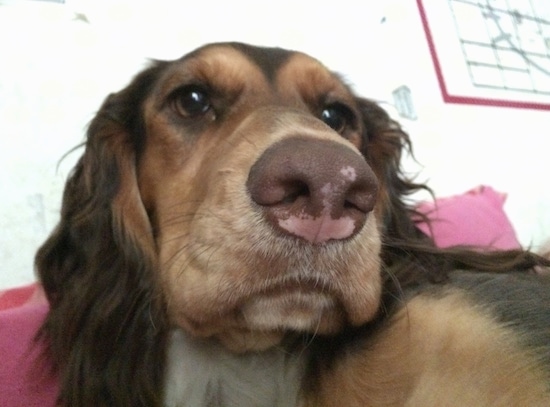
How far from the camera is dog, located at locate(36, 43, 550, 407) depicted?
0.73 m

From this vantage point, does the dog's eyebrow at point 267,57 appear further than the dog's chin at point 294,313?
Yes

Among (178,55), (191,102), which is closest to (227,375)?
(191,102)

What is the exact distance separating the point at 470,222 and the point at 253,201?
1.13 m

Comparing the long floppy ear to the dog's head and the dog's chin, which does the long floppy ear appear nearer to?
the dog's head

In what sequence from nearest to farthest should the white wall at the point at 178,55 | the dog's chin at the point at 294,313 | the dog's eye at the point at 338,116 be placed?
the dog's chin at the point at 294,313, the dog's eye at the point at 338,116, the white wall at the point at 178,55

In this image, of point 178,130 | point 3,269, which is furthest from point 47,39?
point 178,130

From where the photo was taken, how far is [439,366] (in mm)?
799

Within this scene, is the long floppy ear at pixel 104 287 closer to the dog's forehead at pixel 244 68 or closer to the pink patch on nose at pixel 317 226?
the dog's forehead at pixel 244 68

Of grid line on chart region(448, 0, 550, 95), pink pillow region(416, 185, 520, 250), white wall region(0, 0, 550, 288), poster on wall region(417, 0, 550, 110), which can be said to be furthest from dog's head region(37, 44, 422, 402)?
grid line on chart region(448, 0, 550, 95)

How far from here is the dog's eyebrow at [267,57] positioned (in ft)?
3.78

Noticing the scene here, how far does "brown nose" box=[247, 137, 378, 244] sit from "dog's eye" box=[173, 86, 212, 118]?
1.35ft

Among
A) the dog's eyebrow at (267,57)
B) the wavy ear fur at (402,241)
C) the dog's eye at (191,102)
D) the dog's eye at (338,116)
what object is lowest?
the wavy ear fur at (402,241)

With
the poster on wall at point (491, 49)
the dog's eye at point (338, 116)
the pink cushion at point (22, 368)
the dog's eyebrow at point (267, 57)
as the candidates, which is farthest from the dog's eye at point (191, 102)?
the poster on wall at point (491, 49)

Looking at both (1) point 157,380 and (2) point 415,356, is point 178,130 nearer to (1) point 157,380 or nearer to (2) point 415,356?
(1) point 157,380
